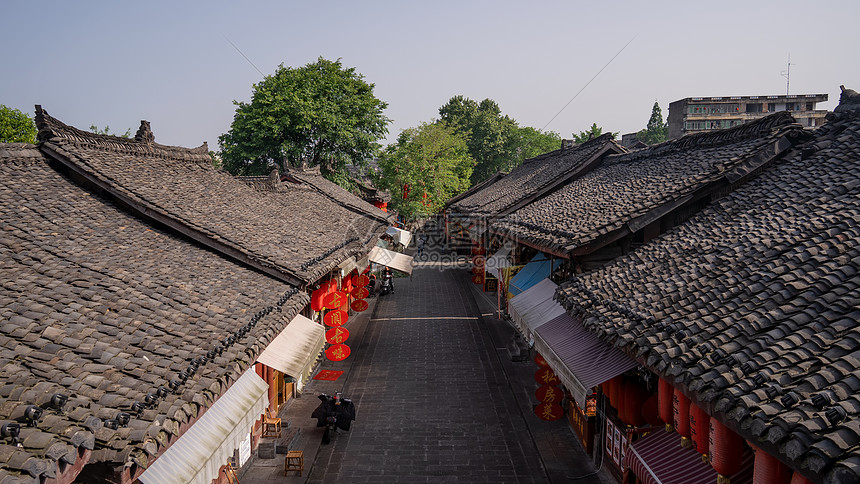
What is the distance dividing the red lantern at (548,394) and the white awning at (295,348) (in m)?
5.32

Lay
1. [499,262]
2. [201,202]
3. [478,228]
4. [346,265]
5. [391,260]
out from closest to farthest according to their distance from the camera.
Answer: [201,202] < [346,265] < [499,262] < [391,260] < [478,228]

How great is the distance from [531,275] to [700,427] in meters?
9.50

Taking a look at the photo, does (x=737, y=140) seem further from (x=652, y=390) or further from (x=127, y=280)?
(x=127, y=280)

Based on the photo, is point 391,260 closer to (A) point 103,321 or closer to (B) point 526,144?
(A) point 103,321

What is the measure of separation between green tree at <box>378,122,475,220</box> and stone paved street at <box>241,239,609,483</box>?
16.7m

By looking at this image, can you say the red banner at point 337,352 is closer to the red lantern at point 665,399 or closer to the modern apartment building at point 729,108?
the red lantern at point 665,399

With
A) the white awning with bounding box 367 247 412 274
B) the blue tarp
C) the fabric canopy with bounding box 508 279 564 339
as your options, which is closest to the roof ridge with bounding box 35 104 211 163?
the white awning with bounding box 367 247 412 274

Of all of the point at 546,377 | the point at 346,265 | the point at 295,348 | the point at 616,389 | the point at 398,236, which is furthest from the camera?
the point at 398,236

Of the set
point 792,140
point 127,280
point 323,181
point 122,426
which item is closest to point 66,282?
point 127,280

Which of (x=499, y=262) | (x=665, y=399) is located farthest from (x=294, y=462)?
(x=499, y=262)

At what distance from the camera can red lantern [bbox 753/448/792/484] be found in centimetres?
432

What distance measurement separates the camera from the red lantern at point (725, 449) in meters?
5.39

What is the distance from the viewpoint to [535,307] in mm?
11953

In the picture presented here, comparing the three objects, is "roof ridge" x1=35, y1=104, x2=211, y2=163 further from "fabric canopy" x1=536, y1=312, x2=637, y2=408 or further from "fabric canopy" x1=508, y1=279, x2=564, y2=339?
"fabric canopy" x1=536, y1=312, x2=637, y2=408
